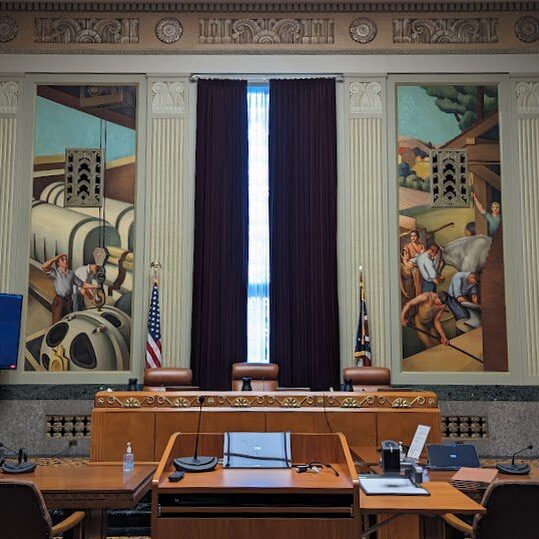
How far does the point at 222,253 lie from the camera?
9031 mm

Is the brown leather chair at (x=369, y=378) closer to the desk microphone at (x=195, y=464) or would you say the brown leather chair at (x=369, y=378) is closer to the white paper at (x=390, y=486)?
the white paper at (x=390, y=486)

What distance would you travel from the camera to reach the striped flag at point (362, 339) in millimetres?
8648

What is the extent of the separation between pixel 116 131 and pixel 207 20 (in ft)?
6.34

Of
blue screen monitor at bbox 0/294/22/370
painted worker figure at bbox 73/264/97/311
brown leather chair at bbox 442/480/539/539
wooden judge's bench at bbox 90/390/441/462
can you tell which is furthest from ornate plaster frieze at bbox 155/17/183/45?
brown leather chair at bbox 442/480/539/539

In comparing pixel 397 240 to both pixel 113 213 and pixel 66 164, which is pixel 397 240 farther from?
pixel 66 164

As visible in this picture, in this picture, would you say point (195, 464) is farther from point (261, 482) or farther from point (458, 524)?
point (458, 524)

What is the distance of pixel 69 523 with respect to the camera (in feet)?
11.3

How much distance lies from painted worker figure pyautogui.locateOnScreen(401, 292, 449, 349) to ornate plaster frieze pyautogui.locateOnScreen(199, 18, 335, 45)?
11.9 feet

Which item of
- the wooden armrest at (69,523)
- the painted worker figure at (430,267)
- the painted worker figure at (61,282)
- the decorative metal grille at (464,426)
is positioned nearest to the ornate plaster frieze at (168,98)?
the painted worker figure at (61,282)

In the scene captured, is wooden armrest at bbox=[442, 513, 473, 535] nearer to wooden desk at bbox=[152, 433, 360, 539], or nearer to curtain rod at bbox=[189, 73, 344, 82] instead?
wooden desk at bbox=[152, 433, 360, 539]

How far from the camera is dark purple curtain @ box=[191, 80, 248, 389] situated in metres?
8.84

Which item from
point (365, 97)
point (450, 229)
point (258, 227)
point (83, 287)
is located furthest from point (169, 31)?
point (450, 229)

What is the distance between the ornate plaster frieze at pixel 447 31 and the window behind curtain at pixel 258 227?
6.58 feet

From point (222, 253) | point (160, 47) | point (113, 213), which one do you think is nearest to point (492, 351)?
point (222, 253)
